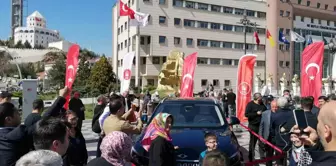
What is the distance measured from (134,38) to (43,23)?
127702 mm

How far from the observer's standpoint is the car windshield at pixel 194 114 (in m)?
6.93

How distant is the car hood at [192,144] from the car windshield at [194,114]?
44 centimetres

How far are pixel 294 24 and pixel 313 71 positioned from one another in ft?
202

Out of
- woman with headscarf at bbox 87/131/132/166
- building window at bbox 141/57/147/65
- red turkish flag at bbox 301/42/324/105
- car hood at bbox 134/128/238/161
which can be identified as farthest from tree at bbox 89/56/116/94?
woman with headscarf at bbox 87/131/132/166

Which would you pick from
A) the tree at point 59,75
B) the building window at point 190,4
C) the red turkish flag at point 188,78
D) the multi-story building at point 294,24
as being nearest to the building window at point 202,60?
the building window at point 190,4

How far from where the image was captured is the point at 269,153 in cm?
821

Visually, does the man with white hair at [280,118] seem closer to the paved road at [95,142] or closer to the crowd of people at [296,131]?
the crowd of people at [296,131]

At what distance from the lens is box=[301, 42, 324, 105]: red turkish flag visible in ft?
36.9

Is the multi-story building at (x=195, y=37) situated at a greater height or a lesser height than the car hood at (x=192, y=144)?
greater

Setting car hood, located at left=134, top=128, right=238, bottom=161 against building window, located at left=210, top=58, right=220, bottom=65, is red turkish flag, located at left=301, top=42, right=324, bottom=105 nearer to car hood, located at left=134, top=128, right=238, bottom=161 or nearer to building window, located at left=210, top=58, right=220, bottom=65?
car hood, located at left=134, top=128, right=238, bottom=161

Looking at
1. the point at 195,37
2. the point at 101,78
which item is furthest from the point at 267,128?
the point at 195,37

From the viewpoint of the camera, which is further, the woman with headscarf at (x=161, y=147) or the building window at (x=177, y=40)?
the building window at (x=177, y=40)

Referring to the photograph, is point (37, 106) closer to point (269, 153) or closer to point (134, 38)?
point (269, 153)

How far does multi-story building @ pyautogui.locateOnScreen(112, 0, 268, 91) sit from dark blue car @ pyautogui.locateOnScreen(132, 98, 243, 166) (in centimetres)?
4584
